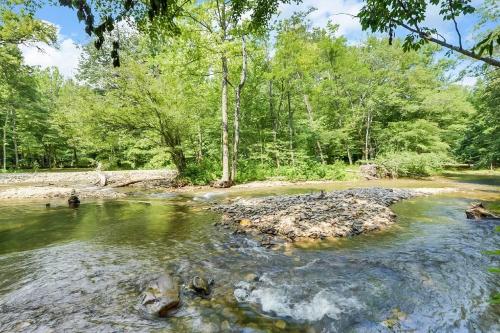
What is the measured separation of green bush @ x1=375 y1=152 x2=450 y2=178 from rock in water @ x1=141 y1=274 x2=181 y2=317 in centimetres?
2120

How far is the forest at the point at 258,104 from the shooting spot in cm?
1722

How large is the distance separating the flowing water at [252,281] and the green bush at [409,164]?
46.4 feet

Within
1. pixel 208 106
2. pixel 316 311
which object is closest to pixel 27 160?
pixel 208 106

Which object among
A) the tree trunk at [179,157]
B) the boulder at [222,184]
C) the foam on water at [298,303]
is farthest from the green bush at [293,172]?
the foam on water at [298,303]

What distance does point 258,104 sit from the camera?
24.3 metres

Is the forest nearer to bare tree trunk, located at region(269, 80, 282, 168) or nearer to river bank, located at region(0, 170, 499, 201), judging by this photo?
bare tree trunk, located at region(269, 80, 282, 168)

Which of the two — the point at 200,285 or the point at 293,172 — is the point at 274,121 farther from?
the point at 200,285

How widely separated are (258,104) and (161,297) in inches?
843

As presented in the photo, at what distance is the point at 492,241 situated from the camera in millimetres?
6621

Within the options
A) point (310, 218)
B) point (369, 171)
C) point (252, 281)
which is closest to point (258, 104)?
point (369, 171)

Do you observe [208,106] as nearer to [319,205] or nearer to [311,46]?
[311,46]

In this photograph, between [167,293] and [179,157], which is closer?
[167,293]

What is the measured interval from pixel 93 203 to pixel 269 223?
894cm

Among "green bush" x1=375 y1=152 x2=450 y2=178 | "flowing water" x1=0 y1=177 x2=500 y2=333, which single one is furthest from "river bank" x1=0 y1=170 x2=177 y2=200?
"green bush" x1=375 y1=152 x2=450 y2=178
